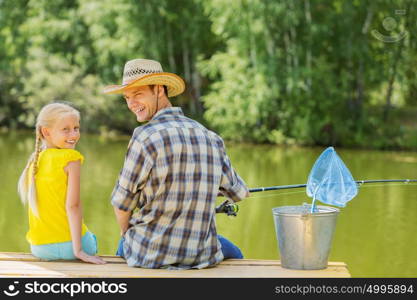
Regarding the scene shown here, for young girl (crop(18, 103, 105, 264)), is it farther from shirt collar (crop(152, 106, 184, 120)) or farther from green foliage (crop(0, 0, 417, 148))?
green foliage (crop(0, 0, 417, 148))

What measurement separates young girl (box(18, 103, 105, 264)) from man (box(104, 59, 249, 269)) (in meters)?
0.24

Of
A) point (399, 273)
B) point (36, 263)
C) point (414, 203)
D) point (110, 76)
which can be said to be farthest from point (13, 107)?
point (36, 263)

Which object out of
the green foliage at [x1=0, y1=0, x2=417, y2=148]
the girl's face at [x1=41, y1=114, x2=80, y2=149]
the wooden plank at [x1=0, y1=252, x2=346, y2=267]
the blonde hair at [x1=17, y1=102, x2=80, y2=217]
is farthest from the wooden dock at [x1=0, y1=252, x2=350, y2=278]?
the green foliage at [x1=0, y1=0, x2=417, y2=148]

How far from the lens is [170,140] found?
299 centimetres

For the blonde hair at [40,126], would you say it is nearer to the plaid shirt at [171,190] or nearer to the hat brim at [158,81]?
the hat brim at [158,81]

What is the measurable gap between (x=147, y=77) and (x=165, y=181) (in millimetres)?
392

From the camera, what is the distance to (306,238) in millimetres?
3164

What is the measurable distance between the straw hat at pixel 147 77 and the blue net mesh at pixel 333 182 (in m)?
0.66

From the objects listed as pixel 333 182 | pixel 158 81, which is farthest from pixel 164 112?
pixel 333 182

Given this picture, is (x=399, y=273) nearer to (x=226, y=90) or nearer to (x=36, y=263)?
(x=36, y=263)

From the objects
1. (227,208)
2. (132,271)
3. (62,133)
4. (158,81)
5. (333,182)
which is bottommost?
(132,271)

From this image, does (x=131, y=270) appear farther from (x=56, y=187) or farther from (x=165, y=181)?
(x=56, y=187)

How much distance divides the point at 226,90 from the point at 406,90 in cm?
461

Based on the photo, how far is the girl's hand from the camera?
3223mm
